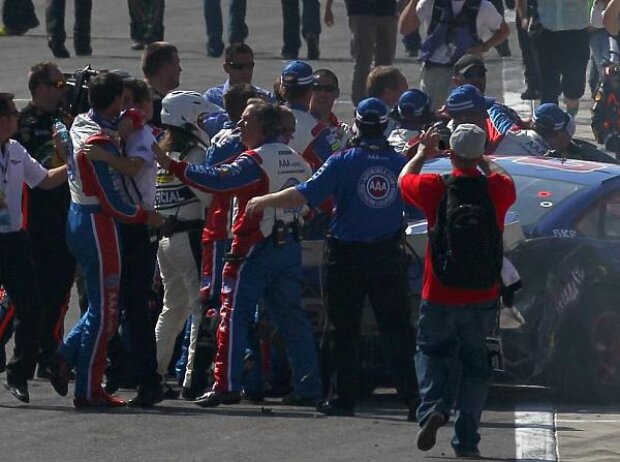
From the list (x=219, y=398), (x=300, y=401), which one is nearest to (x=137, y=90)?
(x=219, y=398)

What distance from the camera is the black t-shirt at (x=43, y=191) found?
11.9 metres

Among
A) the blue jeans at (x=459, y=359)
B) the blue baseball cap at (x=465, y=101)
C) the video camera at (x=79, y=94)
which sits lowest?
the blue jeans at (x=459, y=359)

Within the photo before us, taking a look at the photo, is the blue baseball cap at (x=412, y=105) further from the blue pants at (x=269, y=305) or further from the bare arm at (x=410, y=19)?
the bare arm at (x=410, y=19)

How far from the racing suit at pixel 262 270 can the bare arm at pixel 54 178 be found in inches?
37.8

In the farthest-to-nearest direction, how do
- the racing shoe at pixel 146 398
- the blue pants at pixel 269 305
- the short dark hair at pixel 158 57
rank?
the short dark hair at pixel 158 57 → the racing shoe at pixel 146 398 → the blue pants at pixel 269 305

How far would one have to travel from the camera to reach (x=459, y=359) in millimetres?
9867

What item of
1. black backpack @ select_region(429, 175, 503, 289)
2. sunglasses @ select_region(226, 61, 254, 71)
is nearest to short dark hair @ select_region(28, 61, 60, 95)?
sunglasses @ select_region(226, 61, 254, 71)

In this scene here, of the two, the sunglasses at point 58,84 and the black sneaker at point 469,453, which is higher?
the sunglasses at point 58,84

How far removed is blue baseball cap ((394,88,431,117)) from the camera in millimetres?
13109

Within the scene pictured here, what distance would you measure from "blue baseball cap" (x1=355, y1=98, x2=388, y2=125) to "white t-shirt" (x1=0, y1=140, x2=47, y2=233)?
6.64 ft

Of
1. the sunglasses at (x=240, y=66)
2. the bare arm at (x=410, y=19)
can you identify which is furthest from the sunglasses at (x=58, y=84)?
the bare arm at (x=410, y=19)

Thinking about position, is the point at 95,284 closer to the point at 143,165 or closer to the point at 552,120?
the point at 143,165

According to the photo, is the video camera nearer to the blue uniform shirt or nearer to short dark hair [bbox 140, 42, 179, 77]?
short dark hair [bbox 140, 42, 179, 77]

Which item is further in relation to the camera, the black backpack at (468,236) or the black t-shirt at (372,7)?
the black t-shirt at (372,7)
